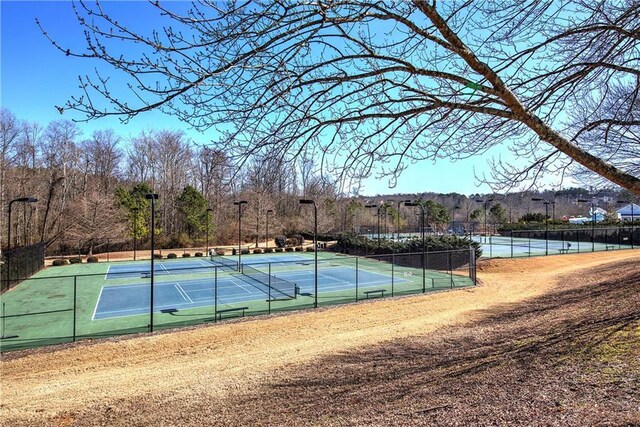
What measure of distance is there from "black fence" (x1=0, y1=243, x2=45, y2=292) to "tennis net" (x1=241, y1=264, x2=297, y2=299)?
12617 millimetres

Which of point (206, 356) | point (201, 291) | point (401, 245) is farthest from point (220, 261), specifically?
point (206, 356)

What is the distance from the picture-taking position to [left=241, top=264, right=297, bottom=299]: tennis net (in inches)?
880

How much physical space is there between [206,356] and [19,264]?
21016 mm

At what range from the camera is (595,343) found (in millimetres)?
6496

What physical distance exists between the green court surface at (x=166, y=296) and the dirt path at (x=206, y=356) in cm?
183

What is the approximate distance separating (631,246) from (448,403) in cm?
4739

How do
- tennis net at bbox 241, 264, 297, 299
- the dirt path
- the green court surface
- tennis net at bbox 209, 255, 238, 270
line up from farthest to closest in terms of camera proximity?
tennis net at bbox 209, 255, 238, 270
tennis net at bbox 241, 264, 297, 299
the green court surface
the dirt path

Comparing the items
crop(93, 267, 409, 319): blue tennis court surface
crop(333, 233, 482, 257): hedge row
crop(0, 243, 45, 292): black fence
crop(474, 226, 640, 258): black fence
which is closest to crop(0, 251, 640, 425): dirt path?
crop(93, 267, 409, 319): blue tennis court surface

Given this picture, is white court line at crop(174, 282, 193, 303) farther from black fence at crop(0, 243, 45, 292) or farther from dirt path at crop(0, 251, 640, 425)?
black fence at crop(0, 243, 45, 292)

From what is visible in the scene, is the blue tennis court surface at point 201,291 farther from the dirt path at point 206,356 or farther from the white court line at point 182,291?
the dirt path at point 206,356

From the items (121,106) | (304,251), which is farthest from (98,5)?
(304,251)

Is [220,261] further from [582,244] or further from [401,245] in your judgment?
[582,244]

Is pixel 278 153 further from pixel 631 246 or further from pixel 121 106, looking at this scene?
pixel 631 246

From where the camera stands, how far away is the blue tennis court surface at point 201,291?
2042cm
